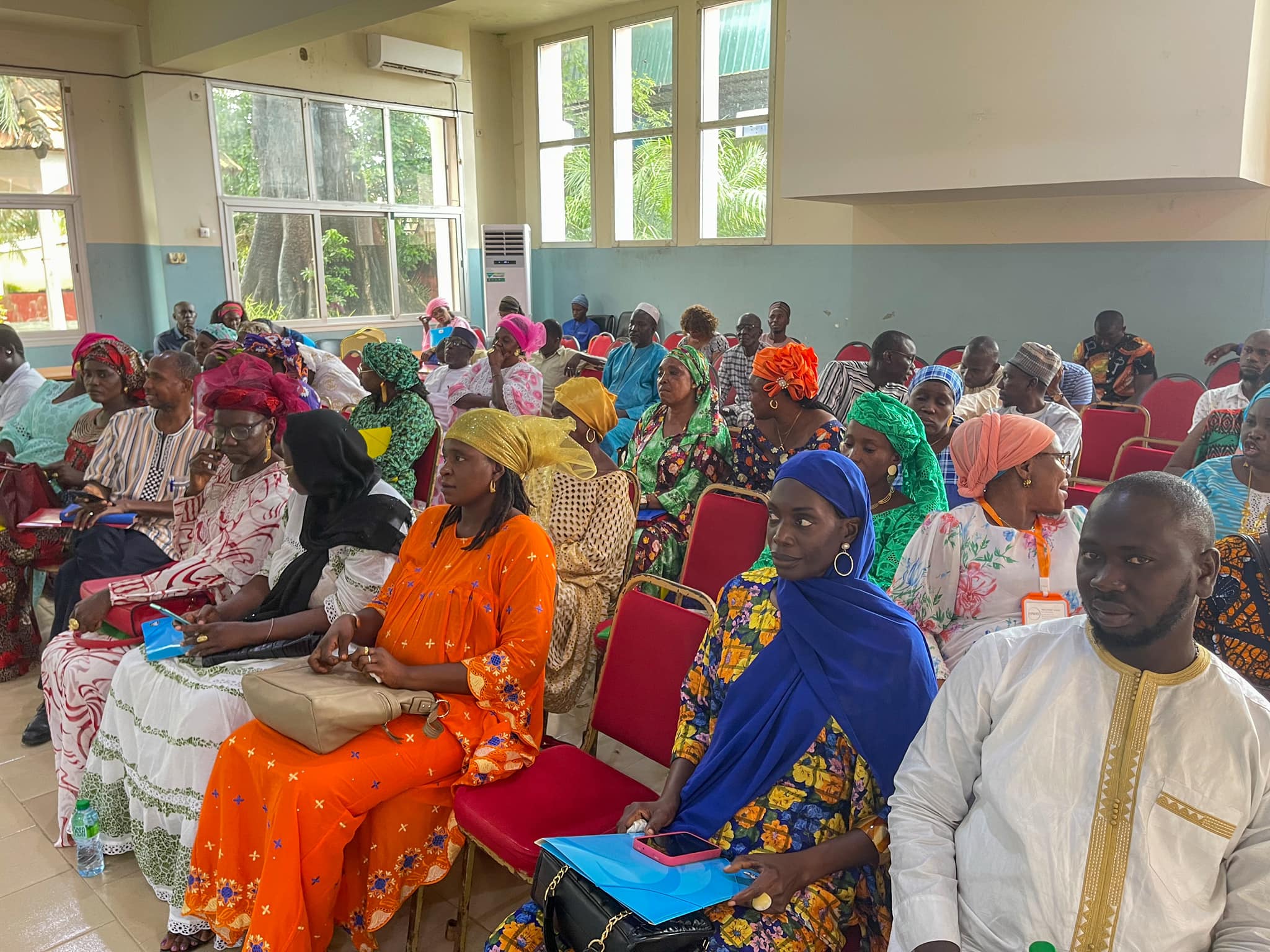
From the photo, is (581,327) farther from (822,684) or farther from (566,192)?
(822,684)

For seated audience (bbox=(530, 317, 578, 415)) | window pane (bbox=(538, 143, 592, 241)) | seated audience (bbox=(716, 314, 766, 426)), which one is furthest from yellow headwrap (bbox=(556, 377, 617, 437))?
window pane (bbox=(538, 143, 592, 241))

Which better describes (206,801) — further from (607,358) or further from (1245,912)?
(607,358)

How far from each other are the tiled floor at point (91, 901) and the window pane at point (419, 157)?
32.4 feet

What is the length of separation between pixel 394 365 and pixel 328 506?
1.82 meters

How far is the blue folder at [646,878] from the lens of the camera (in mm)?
1494

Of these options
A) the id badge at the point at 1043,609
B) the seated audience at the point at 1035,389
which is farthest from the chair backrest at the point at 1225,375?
the id badge at the point at 1043,609

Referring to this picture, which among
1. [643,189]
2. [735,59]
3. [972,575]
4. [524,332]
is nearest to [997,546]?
[972,575]

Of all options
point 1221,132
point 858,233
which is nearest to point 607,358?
point 858,233

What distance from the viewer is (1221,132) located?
18.3ft

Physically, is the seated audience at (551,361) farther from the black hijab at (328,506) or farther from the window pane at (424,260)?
the window pane at (424,260)

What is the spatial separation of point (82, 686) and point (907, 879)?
246 cm

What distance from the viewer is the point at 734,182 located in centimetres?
1037

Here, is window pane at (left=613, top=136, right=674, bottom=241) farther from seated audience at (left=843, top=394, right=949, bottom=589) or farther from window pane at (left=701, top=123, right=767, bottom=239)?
seated audience at (left=843, top=394, right=949, bottom=589)

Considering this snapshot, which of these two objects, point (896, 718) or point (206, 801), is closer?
point (896, 718)
